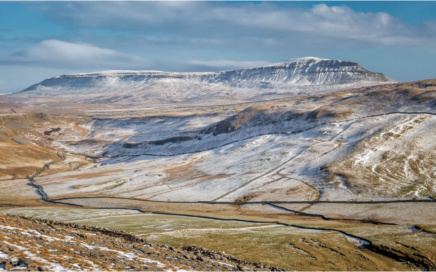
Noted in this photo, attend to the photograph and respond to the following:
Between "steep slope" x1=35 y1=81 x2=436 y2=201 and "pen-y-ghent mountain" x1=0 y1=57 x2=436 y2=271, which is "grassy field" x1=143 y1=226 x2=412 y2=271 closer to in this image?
"pen-y-ghent mountain" x1=0 y1=57 x2=436 y2=271

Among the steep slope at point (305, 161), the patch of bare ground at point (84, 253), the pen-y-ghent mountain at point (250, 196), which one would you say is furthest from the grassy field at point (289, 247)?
the steep slope at point (305, 161)

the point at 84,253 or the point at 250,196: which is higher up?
the point at 84,253

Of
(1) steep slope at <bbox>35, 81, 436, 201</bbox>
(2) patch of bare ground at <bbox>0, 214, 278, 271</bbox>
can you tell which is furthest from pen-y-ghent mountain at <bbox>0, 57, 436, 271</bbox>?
(1) steep slope at <bbox>35, 81, 436, 201</bbox>

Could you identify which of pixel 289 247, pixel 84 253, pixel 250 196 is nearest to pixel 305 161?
pixel 250 196

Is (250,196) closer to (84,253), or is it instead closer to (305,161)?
(305,161)

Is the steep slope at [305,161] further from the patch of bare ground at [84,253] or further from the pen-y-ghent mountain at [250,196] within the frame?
the patch of bare ground at [84,253]

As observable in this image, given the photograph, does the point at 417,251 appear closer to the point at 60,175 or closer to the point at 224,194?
the point at 224,194
